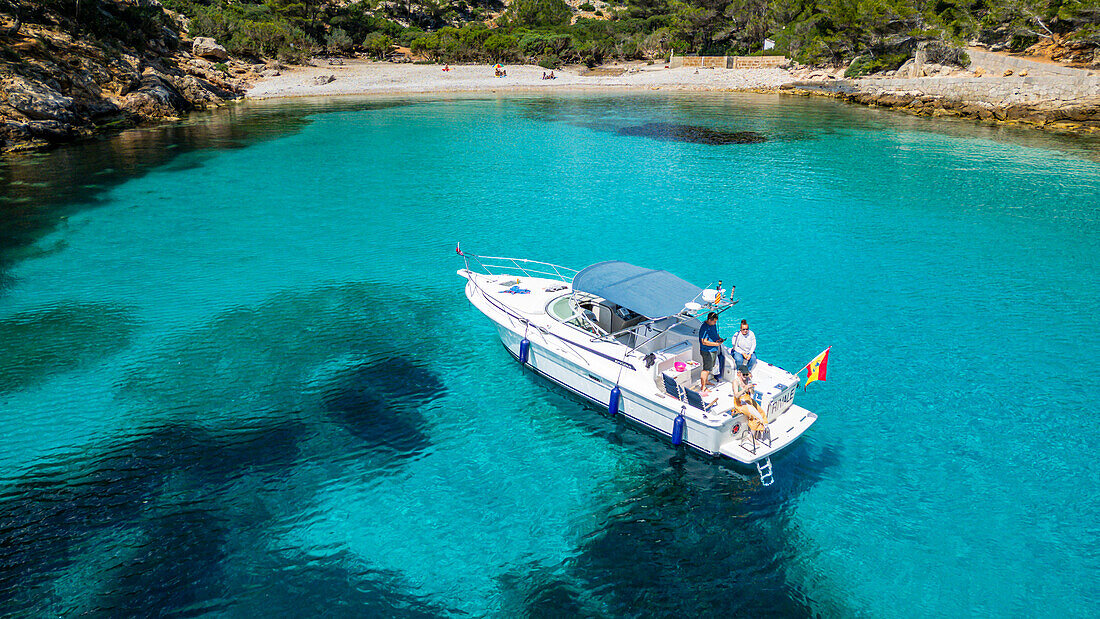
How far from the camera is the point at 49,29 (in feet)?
167

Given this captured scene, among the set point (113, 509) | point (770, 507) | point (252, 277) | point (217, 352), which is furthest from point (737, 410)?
point (252, 277)

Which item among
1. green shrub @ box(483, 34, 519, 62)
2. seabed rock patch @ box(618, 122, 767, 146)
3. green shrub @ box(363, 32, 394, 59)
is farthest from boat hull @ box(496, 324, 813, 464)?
green shrub @ box(363, 32, 394, 59)

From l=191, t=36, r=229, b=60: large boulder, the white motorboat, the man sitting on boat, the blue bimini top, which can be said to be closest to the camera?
the man sitting on boat

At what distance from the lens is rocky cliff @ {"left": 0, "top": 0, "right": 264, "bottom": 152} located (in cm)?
4291

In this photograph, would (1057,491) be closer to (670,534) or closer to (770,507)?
(770,507)

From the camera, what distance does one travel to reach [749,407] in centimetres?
1242

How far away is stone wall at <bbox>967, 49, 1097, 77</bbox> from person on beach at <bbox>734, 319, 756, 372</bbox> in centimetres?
5563

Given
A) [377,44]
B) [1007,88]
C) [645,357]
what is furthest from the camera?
[377,44]

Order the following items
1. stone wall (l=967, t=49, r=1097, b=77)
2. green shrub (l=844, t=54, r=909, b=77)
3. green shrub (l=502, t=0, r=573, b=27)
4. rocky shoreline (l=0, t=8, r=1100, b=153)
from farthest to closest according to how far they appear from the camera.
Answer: green shrub (l=502, t=0, r=573, b=27), green shrub (l=844, t=54, r=909, b=77), stone wall (l=967, t=49, r=1097, b=77), rocky shoreline (l=0, t=8, r=1100, b=153)

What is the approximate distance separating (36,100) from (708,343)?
52.1 metres

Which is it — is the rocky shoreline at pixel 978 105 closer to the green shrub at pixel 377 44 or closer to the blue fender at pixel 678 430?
the blue fender at pixel 678 430

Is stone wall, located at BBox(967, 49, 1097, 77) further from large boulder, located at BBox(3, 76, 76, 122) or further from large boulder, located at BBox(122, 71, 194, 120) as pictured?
large boulder, located at BBox(3, 76, 76, 122)

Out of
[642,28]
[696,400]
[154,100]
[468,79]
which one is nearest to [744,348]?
[696,400]

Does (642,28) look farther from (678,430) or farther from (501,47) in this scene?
(678,430)
